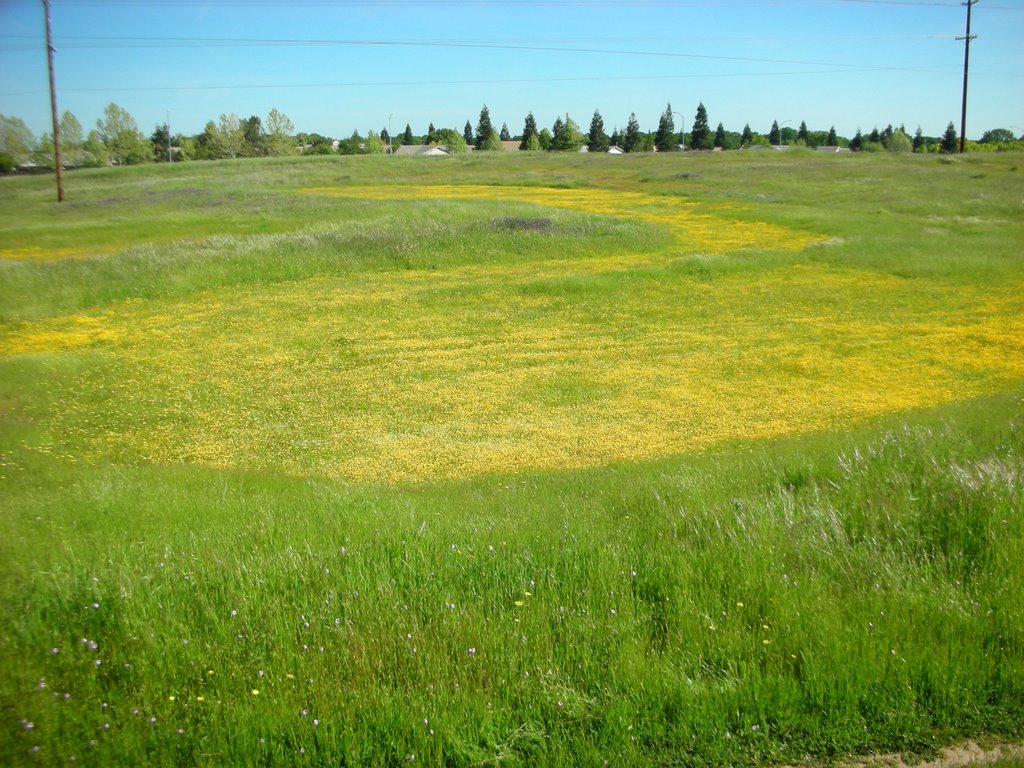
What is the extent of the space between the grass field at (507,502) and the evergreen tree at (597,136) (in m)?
111

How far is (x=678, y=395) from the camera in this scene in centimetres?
1571

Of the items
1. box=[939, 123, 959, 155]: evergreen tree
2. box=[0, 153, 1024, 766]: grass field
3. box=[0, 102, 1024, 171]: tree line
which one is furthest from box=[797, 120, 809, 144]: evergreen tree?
box=[0, 153, 1024, 766]: grass field

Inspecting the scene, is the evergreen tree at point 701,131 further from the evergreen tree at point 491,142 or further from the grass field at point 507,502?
the grass field at point 507,502

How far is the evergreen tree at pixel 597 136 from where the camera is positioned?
136m

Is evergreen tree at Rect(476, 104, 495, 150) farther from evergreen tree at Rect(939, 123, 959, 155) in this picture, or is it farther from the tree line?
evergreen tree at Rect(939, 123, 959, 155)

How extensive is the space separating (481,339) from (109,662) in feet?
52.4

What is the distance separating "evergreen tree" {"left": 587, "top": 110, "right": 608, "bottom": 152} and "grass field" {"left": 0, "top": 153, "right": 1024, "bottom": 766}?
11141 centimetres

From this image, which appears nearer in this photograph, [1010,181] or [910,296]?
[910,296]

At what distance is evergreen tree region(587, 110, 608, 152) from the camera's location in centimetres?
13638

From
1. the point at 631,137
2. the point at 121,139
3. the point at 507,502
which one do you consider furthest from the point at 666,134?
the point at 507,502

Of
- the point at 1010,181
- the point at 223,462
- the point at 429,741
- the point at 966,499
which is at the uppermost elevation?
the point at 1010,181

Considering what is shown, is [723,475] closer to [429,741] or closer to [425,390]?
[429,741]

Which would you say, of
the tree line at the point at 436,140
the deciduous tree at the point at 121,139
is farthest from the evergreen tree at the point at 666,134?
the deciduous tree at the point at 121,139

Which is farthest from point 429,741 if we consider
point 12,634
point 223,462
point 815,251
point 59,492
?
point 815,251
